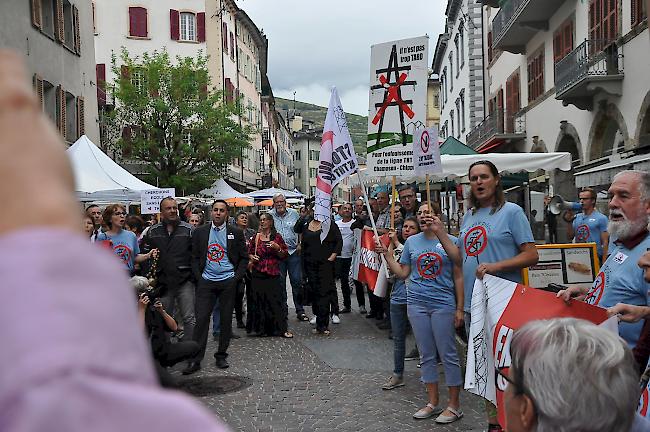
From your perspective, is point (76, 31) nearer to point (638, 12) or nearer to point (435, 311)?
point (638, 12)

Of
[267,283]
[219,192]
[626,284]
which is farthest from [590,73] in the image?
[219,192]

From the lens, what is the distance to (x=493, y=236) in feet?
17.3

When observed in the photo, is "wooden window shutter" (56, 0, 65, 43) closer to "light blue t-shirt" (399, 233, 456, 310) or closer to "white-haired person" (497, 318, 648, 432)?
"light blue t-shirt" (399, 233, 456, 310)

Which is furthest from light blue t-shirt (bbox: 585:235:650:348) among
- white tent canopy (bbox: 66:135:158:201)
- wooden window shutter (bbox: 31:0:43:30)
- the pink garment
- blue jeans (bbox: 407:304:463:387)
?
wooden window shutter (bbox: 31:0:43:30)

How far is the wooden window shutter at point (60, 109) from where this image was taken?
2056 centimetres

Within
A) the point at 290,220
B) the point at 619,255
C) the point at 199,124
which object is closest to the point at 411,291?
the point at 619,255

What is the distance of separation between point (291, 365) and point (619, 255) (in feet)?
19.4

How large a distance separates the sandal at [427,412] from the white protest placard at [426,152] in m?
2.44

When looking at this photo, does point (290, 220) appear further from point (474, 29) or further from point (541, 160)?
point (474, 29)

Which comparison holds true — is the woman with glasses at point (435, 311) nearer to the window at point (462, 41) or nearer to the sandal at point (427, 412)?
the sandal at point (427, 412)

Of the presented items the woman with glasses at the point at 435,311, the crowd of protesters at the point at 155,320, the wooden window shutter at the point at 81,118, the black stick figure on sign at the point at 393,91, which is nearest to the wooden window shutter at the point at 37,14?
the wooden window shutter at the point at 81,118

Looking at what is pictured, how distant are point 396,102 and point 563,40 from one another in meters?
15.4

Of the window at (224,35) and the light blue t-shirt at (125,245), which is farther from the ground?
the window at (224,35)

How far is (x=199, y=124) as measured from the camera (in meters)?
33.0
